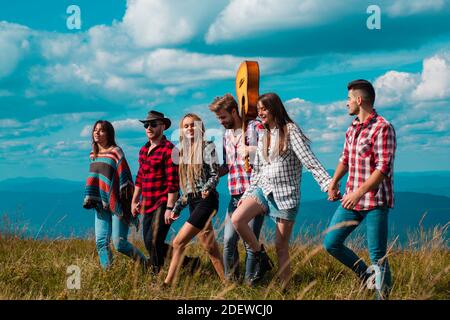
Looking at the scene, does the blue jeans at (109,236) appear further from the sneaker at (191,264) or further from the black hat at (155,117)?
the black hat at (155,117)

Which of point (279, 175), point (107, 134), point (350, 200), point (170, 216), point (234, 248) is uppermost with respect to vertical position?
point (107, 134)

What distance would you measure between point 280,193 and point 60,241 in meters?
5.30

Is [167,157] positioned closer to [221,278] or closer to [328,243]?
[221,278]

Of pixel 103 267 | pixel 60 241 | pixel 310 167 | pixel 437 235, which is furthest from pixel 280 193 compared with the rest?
pixel 60 241

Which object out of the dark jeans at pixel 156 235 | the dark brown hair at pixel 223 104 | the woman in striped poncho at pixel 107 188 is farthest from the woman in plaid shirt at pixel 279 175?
the woman in striped poncho at pixel 107 188

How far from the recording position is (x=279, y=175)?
5.75 metres

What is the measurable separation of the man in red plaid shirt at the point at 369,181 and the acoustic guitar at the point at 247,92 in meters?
1.24

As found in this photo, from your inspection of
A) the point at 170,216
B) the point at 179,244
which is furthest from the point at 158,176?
the point at 179,244

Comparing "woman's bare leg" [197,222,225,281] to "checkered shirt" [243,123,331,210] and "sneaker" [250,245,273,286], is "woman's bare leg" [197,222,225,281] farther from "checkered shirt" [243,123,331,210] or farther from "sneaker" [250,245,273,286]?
"checkered shirt" [243,123,331,210]

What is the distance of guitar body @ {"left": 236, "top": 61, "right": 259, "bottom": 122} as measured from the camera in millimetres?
6270

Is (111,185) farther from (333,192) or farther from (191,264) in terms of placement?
(333,192)

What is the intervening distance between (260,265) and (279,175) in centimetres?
104

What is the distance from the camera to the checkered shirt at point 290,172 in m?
5.62

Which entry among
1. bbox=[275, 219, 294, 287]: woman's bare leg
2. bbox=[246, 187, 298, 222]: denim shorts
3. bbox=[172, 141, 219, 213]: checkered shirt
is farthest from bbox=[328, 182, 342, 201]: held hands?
bbox=[172, 141, 219, 213]: checkered shirt
